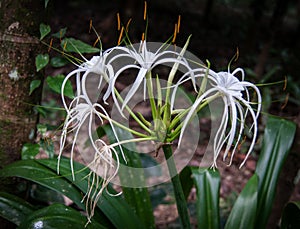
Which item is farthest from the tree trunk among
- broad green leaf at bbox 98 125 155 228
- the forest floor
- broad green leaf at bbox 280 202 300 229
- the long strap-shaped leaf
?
the forest floor

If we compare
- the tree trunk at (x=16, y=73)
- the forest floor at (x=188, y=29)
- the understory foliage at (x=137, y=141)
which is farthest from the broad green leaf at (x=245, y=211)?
the forest floor at (x=188, y=29)

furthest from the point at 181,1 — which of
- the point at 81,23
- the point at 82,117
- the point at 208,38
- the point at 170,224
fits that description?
the point at 82,117

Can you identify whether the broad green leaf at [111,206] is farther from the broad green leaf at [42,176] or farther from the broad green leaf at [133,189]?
the broad green leaf at [133,189]

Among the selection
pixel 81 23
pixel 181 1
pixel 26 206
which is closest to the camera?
pixel 26 206

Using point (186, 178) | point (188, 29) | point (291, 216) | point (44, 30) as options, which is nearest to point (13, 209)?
point (44, 30)

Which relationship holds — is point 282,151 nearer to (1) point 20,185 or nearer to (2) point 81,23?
(1) point 20,185

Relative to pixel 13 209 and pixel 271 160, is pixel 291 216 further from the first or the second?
pixel 13 209

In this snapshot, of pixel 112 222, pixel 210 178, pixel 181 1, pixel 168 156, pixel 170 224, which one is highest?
pixel 181 1
